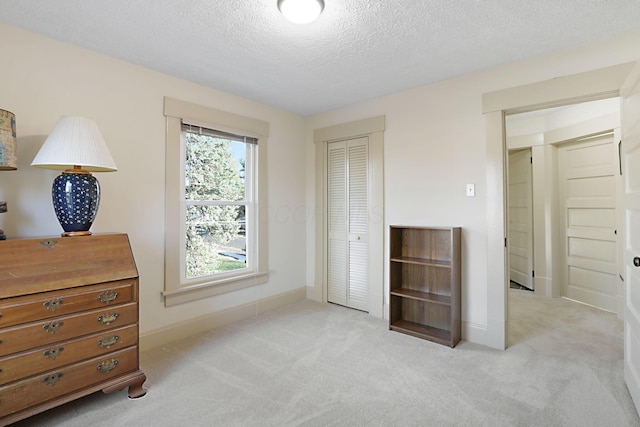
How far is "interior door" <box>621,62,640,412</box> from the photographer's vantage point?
5.79 ft

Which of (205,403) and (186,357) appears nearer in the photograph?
(205,403)

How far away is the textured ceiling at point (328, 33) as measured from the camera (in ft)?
6.08

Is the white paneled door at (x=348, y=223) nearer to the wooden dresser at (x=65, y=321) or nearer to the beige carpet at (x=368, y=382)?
the beige carpet at (x=368, y=382)

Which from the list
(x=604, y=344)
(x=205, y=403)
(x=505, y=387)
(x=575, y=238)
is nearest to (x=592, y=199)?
(x=575, y=238)

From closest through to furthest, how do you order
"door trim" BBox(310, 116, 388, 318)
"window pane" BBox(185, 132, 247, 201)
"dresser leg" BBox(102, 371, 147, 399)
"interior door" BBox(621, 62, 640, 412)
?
"interior door" BBox(621, 62, 640, 412) → "dresser leg" BBox(102, 371, 147, 399) → "window pane" BBox(185, 132, 247, 201) → "door trim" BBox(310, 116, 388, 318)

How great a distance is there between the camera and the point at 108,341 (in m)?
1.87

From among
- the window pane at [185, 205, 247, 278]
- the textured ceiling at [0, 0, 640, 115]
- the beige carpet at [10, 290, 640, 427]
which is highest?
the textured ceiling at [0, 0, 640, 115]

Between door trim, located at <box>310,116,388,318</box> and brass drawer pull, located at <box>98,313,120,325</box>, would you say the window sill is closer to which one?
brass drawer pull, located at <box>98,313,120,325</box>

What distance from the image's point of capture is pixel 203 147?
3.07m

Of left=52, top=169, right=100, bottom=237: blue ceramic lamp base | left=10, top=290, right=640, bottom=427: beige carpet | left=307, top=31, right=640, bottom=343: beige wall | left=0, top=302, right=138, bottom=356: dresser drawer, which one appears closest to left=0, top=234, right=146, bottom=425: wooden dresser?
left=0, top=302, right=138, bottom=356: dresser drawer

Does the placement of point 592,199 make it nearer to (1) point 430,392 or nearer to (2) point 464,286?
(2) point 464,286

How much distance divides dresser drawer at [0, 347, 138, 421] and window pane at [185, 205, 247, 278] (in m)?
1.12

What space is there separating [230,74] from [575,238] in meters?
4.46

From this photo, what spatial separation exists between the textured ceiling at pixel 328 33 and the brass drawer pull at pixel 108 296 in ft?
5.61
